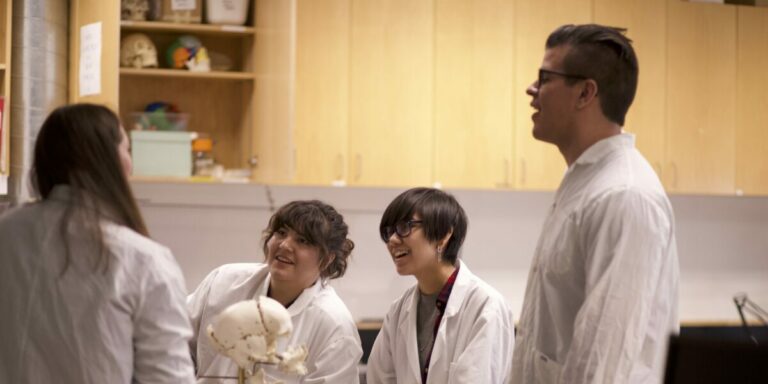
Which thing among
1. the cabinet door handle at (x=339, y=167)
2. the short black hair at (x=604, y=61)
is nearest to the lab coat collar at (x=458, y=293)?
the short black hair at (x=604, y=61)

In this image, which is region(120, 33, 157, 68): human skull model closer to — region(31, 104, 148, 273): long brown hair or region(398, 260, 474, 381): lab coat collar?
region(398, 260, 474, 381): lab coat collar

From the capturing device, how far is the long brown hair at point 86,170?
1.77m

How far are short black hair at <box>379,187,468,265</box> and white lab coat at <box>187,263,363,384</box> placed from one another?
0.30 meters

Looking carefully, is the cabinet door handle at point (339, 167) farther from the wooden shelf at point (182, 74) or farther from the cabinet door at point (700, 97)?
the cabinet door at point (700, 97)

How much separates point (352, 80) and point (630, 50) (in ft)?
7.54

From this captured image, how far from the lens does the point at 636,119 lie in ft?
15.1

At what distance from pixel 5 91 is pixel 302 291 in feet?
5.61

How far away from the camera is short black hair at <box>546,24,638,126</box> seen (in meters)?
1.99

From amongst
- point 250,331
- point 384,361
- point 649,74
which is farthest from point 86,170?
point 649,74

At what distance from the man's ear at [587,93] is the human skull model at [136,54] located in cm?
247

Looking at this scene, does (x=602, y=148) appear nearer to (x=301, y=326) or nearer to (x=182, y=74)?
(x=301, y=326)

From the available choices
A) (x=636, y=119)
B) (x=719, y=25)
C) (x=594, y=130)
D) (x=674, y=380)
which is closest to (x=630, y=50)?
(x=594, y=130)

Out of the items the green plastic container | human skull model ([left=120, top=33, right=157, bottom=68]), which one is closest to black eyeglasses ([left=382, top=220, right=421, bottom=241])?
the green plastic container

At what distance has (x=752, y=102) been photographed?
4816mm
